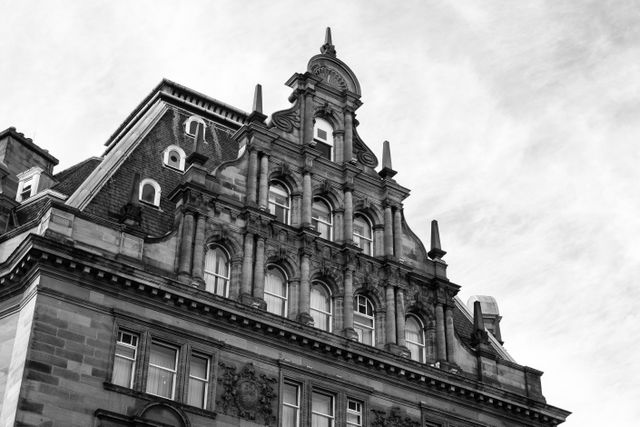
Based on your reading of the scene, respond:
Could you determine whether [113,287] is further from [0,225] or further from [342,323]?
[342,323]

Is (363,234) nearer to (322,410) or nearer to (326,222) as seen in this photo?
(326,222)

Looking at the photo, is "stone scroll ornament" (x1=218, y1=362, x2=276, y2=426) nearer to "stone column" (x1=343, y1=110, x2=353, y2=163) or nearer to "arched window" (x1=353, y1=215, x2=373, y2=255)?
"arched window" (x1=353, y1=215, x2=373, y2=255)

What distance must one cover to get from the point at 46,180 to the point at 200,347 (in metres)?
11.1

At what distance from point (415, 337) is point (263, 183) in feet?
29.5

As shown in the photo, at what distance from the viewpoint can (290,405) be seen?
4072cm

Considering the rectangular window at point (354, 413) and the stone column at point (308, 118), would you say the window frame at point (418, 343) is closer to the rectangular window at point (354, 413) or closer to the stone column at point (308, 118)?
the rectangular window at point (354, 413)

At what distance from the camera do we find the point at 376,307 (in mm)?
45469

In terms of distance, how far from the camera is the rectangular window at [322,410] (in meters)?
41.3

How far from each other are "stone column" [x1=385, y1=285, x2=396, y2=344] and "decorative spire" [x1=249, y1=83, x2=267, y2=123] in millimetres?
8756

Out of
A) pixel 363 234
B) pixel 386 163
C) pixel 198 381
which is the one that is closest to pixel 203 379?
pixel 198 381

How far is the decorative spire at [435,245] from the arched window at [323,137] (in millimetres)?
5462

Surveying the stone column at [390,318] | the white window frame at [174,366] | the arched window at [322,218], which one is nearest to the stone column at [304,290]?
the arched window at [322,218]

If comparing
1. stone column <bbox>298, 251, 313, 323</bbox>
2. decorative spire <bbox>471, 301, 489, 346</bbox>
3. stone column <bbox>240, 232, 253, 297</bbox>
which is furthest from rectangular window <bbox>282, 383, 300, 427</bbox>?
decorative spire <bbox>471, 301, 489, 346</bbox>

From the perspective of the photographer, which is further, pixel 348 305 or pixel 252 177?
pixel 252 177
